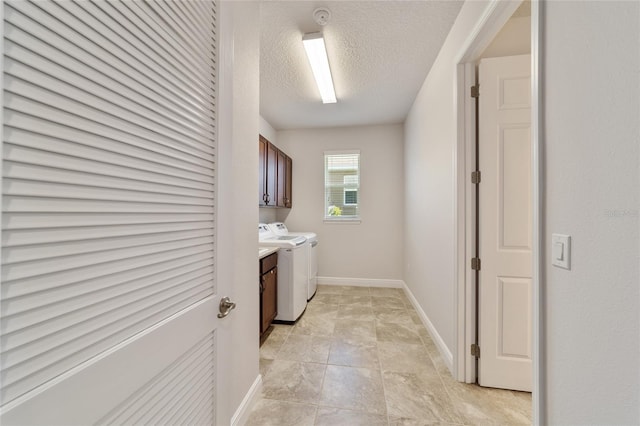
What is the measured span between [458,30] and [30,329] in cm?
264

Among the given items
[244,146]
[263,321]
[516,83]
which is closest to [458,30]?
[516,83]

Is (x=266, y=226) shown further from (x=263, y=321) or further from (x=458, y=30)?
(x=458, y=30)

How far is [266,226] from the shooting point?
362 cm

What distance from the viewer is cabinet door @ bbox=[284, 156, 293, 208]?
161 inches

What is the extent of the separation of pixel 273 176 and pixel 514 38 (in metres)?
2.76

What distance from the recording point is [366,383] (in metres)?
1.82

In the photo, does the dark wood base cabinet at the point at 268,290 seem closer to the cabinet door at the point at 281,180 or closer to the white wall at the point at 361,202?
the cabinet door at the point at 281,180

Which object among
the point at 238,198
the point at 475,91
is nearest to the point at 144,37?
the point at 238,198

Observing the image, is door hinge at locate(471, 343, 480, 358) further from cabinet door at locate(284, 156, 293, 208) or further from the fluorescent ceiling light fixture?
cabinet door at locate(284, 156, 293, 208)
